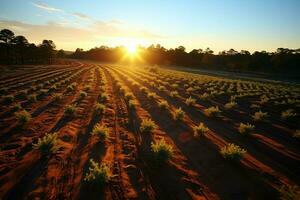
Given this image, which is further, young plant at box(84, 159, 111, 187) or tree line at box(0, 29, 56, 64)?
tree line at box(0, 29, 56, 64)

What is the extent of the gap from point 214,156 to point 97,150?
4778 mm

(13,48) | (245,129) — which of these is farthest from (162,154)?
(13,48)

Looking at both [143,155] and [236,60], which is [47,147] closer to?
[143,155]

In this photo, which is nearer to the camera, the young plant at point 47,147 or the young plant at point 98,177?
the young plant at point 98,177

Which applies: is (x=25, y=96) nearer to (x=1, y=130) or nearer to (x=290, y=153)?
(x=1, y=130)

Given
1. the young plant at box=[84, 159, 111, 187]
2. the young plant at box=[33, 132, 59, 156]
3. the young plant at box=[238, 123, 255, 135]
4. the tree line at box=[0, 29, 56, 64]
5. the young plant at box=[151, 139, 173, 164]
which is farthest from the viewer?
the tree line at box=[0, 29, 56, 64]

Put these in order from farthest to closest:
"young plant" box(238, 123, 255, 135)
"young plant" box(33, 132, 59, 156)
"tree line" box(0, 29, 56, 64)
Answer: "tree line" box(0, 29, 56, 64), "young plant" box(238, 123, 255, 135), "young plant" box(33, 132, 59, 156)

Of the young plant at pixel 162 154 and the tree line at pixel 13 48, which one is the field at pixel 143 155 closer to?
the young plant at pixel 162 154

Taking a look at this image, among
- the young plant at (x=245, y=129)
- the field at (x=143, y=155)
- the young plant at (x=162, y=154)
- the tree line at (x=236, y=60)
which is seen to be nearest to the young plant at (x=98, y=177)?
the field at (x=143, y=155)

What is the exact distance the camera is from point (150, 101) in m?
19.8

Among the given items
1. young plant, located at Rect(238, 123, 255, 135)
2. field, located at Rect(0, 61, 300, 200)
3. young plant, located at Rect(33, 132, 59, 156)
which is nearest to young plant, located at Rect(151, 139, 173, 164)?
field, located at Rect(0, 61, 300, 200)

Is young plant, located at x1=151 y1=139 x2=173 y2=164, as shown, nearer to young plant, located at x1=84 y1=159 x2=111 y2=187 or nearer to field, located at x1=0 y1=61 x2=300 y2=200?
field, located at x1=0 y1=61 x2=300 y2=200

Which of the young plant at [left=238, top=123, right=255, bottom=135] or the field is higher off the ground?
the young plant at [left=238, top=123, right=255, bottom=135]

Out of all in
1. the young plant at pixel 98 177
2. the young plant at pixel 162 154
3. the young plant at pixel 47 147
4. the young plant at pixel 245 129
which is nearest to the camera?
the young plant at pixel 98 177
